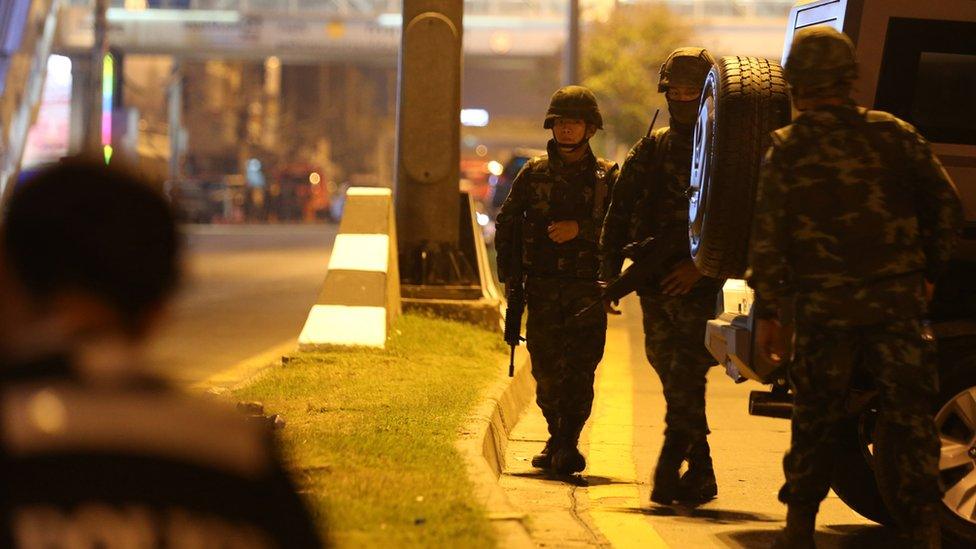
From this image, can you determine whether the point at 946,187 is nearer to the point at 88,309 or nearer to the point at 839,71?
the point at 839,71

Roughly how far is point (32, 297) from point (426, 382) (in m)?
6.71

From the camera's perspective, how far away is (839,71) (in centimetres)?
517

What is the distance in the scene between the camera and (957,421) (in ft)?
19.4

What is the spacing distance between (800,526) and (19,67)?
26.7m

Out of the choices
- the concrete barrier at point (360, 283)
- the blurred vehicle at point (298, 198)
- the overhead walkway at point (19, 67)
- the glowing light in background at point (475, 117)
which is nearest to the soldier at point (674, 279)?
the concrete barrier at point (360, 283)

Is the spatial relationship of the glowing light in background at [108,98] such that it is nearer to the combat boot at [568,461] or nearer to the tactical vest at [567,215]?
the tactical vest at [567,215]

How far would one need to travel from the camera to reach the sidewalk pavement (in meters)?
6.18

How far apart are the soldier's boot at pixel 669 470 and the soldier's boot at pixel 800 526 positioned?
141 cm

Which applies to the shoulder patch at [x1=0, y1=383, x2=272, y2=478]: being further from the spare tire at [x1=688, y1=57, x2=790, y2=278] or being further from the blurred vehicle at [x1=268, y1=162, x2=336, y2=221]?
the blurred vehicle at [x1=268, y1=162, x2=336, y2=221]

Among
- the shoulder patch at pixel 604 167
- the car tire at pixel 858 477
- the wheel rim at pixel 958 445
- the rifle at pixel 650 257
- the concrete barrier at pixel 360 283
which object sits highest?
the shoulder patch at pixel 604 167

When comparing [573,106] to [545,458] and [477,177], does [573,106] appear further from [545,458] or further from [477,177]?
[477,177]

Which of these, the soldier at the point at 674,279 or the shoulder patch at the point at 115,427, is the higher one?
the shoulder patch at the point at 115,427

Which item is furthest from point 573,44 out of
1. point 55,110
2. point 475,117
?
point 475,117

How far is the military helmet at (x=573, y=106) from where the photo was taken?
7375 millimetres
